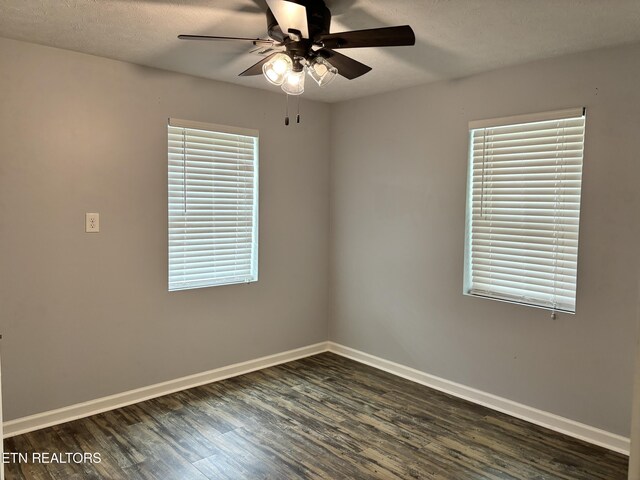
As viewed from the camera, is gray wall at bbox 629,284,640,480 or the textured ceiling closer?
gray wall at bbox 629,284,640,480

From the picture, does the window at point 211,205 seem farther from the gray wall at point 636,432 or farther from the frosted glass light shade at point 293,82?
the gray wall at point 636,432

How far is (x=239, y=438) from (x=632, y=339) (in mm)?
2386

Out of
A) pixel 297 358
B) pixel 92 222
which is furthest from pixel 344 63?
Answer: pixel 297 358

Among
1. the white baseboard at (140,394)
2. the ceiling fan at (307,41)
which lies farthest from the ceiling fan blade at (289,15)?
the white baseboard at (140,394)

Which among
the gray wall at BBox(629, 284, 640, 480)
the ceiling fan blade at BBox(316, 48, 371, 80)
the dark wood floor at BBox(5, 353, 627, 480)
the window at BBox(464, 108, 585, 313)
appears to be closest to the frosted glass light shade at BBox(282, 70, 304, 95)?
the ceiling fan blade at BBox(316, 48, 371, 80)

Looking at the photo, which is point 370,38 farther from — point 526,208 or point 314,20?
point 526,208

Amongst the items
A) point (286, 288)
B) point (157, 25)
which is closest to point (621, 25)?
point (157, 25)

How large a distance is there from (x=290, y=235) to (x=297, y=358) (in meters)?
1.13

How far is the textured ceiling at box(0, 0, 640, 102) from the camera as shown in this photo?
224cm

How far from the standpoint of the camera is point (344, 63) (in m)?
2.38

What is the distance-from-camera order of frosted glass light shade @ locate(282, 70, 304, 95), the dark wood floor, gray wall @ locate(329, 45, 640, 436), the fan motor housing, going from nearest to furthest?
the fan motor housing, frosted glass light shade @ locate(282, 70, 304, 95), the dark wood floor, gray wall @ locate(329, 45, 640, 436)

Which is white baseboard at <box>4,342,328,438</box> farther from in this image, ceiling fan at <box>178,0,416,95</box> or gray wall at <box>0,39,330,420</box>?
ceiling fan at <box>178,0,416,95</box>

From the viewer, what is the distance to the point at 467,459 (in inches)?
105

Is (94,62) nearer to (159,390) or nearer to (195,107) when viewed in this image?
(195,107)
